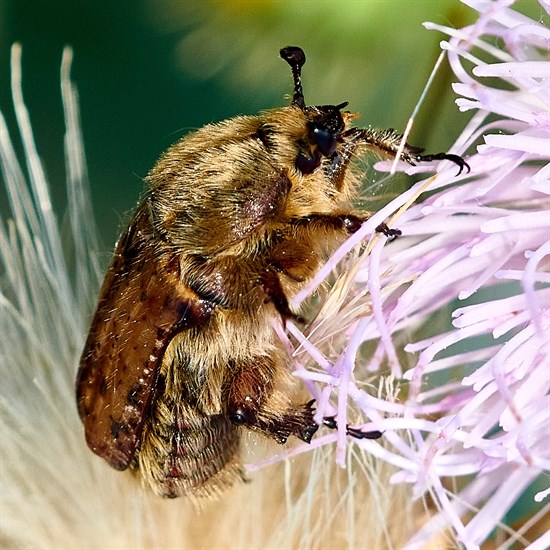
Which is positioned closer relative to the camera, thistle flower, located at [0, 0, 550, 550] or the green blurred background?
thistle flower, located at [0, 0, 550, 550]

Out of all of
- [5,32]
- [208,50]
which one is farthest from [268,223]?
[5,32]

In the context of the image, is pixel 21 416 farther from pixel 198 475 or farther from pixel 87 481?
pixel 198 475

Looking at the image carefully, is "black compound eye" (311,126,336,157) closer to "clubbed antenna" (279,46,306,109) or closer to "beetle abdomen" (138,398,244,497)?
"clubbed antenna" (279,46,306,109)

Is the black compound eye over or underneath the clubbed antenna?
underneath

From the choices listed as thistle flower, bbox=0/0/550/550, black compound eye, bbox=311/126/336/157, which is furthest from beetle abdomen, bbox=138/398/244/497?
black compound eye, bbox=311/126/336/157

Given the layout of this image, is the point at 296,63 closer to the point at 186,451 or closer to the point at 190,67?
the point at 186,451

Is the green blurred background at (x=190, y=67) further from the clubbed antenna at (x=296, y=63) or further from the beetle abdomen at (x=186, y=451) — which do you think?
the beetle abdomen at (x=186, y=451)
